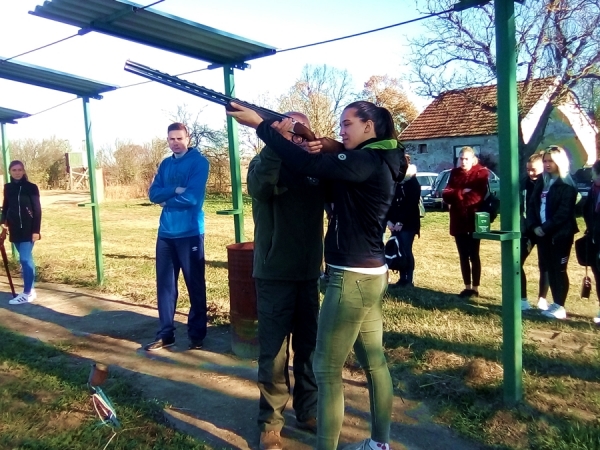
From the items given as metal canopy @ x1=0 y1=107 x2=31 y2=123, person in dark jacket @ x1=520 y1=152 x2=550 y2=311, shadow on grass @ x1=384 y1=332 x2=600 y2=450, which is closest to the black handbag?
person in dark jacket @ x1=520 y1=152 x2=550 y2=311

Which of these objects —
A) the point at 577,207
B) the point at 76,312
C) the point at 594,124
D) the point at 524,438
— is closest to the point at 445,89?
the point at 594,124

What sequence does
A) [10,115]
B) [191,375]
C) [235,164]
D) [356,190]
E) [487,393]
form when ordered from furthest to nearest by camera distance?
[10,115] → [235,164] → [191,375] → [487,393] → [356,190]

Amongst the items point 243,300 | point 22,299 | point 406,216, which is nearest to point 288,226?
point 243,300

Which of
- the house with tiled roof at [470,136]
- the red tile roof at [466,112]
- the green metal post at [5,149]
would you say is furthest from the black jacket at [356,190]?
the house with tiled roof at [470,136]

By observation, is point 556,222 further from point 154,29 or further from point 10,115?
point 10,115

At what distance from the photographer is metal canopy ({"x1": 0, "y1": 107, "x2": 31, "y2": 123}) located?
1013cm

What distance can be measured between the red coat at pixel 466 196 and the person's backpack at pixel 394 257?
0.79 metres

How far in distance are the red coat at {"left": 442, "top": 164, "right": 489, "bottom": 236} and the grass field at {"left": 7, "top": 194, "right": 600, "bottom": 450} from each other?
2.89ft

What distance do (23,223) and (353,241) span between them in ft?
19.7

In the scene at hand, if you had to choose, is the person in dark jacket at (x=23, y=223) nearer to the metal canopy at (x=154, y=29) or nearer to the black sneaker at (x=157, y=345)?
the metal canopy at (x=154, y=29)

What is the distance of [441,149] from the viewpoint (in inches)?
1292

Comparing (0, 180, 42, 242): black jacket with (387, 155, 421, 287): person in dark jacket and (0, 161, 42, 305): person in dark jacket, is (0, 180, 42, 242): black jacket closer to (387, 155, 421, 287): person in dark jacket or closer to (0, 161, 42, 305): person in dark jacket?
(0, 161, 42, 305): person in dark jacket

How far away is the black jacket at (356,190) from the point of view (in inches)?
113

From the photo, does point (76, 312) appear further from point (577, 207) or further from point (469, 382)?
point (577, 207)
